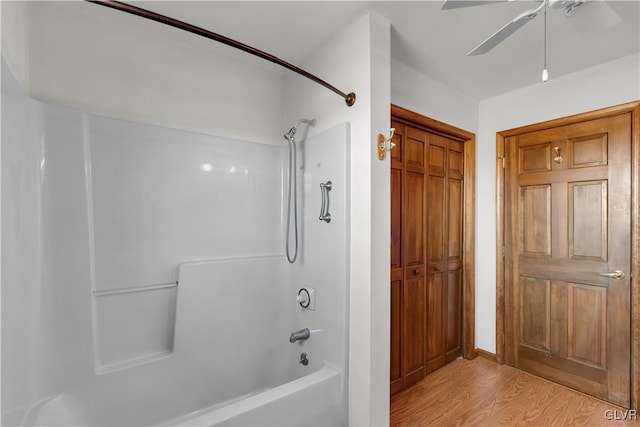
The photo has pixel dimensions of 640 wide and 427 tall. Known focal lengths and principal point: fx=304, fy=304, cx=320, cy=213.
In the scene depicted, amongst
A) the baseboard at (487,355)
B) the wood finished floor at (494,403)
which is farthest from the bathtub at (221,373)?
the baseboard at (487,355)

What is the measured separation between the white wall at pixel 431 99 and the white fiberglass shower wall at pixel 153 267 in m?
0.78

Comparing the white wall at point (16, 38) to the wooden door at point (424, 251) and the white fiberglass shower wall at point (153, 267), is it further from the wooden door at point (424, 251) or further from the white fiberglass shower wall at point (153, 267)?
the wooden door at point (424, 251)

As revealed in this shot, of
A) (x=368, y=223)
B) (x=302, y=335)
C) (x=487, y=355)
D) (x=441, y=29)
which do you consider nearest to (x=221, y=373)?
(x=302, y=335)

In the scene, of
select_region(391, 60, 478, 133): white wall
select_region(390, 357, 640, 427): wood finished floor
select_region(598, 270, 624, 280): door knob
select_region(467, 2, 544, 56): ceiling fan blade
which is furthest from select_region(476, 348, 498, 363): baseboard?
select_region(467, 2, 544, 56): ceiling fan blade

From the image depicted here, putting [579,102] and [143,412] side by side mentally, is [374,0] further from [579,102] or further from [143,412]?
[143,412]

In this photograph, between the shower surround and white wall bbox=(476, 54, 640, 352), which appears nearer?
the shower surround

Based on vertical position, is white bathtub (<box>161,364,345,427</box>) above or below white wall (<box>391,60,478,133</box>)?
below

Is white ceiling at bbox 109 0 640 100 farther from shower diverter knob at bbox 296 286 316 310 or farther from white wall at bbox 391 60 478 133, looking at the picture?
shower diverter knob at bbox 296 286 316 310

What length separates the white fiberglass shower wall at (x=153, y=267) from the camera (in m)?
1.42

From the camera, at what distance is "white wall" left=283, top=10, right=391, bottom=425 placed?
5.57 ft

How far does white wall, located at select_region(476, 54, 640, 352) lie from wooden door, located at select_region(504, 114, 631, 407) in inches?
5.1

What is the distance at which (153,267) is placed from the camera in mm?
1886

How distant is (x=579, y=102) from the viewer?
7.87 ft

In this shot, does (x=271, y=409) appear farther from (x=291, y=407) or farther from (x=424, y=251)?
(x=424, y=251)
